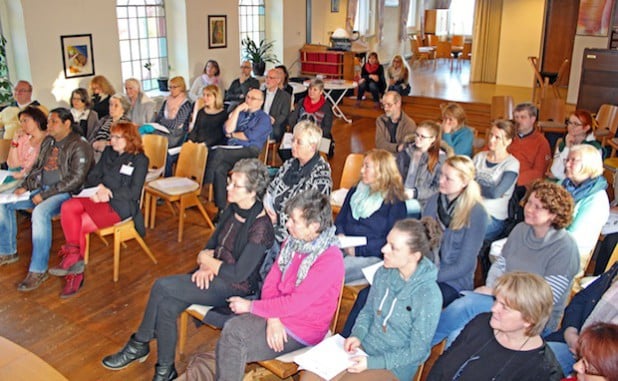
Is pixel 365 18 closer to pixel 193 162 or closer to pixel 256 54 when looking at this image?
pixel 256 54

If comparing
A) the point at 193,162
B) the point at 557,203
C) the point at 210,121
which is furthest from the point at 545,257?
the point at 210,121

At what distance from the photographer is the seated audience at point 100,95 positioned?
7129 mm

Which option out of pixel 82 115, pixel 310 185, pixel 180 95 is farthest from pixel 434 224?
pixel 82 115

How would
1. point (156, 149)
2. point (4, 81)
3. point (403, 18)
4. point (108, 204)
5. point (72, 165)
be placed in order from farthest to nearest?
point (403, 18), point (4, 81), point (156, 149), point (72, 165), point (108, 204)

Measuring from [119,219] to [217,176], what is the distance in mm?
1595

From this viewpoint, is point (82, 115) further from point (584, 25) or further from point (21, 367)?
point (584, 25)

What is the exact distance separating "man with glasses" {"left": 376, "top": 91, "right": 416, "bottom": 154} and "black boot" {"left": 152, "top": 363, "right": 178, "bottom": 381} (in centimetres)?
325

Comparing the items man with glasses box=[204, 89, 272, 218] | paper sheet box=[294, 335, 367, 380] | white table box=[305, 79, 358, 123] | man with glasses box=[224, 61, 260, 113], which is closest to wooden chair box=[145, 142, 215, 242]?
man with glasses box=[204, 89, 272, 218]

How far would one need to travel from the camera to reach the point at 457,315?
318 centimetres

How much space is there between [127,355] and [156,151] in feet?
8.70

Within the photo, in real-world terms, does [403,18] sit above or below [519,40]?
above

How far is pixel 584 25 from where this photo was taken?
35.2 feet

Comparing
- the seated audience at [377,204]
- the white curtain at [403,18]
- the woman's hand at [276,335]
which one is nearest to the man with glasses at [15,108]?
the seated audience at [377,204]

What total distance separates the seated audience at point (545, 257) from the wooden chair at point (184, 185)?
2.99 meters
